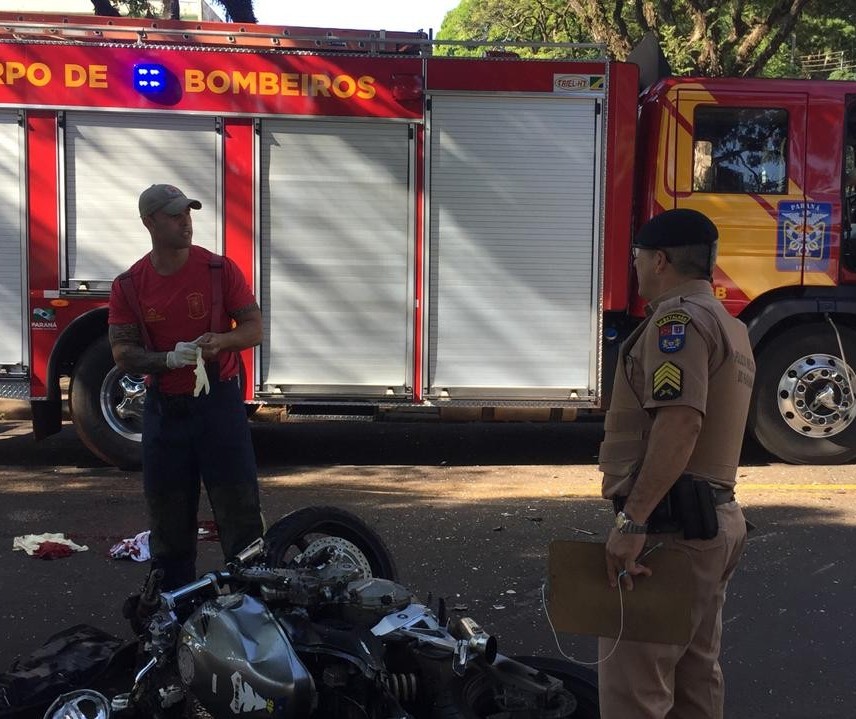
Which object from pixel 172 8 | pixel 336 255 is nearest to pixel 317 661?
pixel 336 255

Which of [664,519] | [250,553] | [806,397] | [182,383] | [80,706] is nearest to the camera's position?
[664,519]

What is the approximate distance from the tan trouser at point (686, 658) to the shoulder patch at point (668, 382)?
397mm

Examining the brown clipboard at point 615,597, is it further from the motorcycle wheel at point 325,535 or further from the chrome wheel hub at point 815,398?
the chrome wheel hub at point 815,398

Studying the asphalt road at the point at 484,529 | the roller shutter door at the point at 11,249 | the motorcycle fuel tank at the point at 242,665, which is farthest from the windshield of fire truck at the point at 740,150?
the motorcycle fuel tank at the point at 242,665

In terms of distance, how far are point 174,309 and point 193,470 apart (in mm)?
657

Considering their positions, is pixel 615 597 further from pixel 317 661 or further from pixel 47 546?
pixel 47 546

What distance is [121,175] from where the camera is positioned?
24.0ft

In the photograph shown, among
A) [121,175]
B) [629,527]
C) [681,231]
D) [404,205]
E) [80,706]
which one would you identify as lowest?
[80,706]

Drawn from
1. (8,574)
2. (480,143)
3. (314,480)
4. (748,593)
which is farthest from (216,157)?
(748,593)

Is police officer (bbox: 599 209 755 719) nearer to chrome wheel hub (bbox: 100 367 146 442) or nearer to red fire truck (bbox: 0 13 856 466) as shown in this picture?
red fire truck (bbox: 0 13 856 466)

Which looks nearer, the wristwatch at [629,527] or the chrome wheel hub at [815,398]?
the wristwatch at [629,527]

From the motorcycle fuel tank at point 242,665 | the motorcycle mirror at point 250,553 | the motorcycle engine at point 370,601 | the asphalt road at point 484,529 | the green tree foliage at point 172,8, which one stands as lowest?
the asphalt road at point 484,529

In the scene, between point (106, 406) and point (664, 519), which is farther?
point (106, 406)

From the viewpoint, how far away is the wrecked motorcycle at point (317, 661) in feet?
9.17
